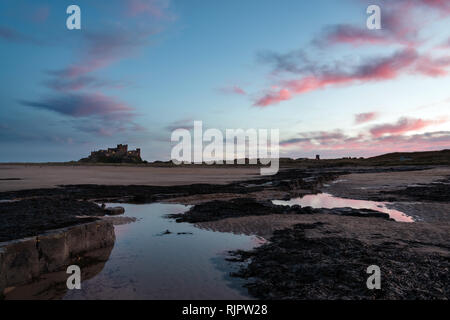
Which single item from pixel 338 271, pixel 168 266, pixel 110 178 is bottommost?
pixel 168 266

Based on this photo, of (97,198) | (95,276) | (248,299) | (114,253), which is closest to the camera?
(248,299)

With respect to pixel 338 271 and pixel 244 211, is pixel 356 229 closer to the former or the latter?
pixel 338 271

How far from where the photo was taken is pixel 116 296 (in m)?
5.66

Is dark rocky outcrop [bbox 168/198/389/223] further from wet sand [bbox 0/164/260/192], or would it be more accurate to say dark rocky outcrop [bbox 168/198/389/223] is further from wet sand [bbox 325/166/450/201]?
wet sand [bbox 0/164/260/192]

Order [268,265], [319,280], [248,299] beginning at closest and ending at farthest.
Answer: [248,299], [319,280], [268,265]

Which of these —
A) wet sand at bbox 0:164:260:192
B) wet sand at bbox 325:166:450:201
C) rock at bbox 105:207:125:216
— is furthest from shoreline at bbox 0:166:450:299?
wet sand at bbox 0:164:260:192

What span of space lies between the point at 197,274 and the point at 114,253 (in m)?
3.12

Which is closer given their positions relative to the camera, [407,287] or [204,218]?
[407,287]

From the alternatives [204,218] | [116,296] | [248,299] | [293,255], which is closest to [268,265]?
[293,255]

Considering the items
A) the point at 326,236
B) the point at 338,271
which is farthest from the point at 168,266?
the point at 326,236

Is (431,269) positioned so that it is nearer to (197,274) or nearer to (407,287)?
(407,287)

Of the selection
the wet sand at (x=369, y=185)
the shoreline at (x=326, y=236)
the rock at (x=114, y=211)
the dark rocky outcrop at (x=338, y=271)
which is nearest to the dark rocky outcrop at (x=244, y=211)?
the shoreline at (x=326, y=236)

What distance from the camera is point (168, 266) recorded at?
728 cm

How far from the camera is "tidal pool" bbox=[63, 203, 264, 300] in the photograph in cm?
580
